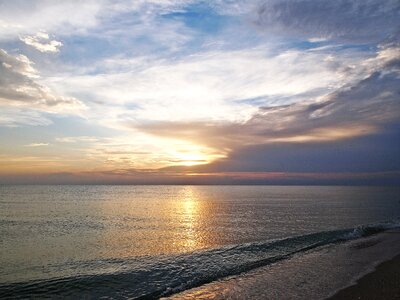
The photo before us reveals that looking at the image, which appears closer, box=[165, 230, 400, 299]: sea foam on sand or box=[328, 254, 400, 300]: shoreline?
box=[328, 254, 400, 300]: shoreline

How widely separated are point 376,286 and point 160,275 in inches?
548

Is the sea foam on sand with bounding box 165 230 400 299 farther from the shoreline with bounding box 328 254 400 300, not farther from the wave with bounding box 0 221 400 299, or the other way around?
the wave with bounding box 0 221 400 299

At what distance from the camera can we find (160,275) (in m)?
23.6

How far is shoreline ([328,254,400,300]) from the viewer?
16625 millimetres

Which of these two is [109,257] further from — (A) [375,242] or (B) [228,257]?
(A) [375,242]

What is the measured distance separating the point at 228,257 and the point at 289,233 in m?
17.7

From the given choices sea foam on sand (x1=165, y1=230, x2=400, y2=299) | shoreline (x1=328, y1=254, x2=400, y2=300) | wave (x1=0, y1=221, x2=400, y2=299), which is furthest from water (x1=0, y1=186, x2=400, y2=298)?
shoreline (x1=328, y1=254, x2=400, y2=300)

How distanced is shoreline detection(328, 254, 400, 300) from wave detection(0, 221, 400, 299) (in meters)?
7.99

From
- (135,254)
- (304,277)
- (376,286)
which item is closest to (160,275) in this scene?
(135,254)

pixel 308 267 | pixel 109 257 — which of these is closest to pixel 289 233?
pixel 308 267

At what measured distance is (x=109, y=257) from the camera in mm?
29406

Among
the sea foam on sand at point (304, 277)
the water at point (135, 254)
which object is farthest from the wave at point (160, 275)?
the sea foam on sand at point (304, 277)

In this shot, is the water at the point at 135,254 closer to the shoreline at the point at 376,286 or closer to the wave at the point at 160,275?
the wave at the point at 160,275

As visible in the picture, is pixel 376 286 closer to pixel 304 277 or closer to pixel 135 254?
pixel 304 277
